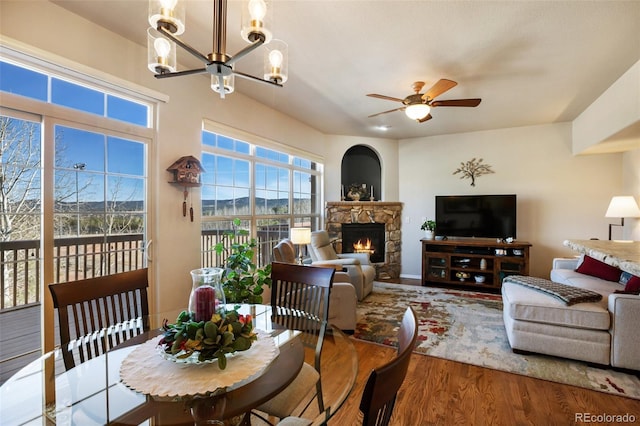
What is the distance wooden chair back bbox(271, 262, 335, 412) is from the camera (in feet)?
5.61

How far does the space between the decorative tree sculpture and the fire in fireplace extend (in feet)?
5.84

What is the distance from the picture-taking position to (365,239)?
18.8 feet

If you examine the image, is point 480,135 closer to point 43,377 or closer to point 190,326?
point 190,326

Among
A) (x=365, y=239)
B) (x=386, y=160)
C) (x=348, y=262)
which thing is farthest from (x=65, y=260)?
(x=386, y=160)

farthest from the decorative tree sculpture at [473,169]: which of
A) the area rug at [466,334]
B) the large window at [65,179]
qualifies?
the large window at [65,179]

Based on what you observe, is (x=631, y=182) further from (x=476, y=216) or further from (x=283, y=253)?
(x=283, y=253)

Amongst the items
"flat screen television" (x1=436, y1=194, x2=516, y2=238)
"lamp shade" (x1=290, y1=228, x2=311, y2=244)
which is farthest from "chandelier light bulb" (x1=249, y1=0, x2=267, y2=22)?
"flat screen television" (x1=436, y1=194, x2=516, y2=238)

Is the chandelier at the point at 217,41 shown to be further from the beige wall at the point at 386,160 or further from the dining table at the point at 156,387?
the dining table at the point at 156,387

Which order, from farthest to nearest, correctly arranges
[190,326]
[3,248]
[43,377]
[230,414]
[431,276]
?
1. [431,276]
2. [3,248]
3. [43,377]
4. [190,326]
5. [230,414]

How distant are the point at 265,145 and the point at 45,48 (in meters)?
2.40

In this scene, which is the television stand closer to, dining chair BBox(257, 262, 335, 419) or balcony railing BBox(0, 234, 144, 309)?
dining chair BBox(257, 262, 335, 419)

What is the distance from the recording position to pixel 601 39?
2357 millimetres

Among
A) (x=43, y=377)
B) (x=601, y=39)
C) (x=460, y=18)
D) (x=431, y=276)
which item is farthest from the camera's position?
(x=431, y=276)

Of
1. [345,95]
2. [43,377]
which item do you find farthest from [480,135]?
[43,377]
